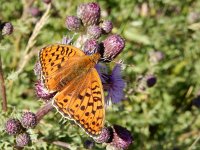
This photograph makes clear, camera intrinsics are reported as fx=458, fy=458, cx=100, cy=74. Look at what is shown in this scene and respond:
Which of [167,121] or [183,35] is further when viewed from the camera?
[183,35]

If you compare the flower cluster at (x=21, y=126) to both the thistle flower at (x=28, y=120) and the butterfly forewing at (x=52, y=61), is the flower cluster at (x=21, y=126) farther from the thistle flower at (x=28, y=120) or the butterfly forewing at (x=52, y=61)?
the butterfly forewing at (x=52, y=61)

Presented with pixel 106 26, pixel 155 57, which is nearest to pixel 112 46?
pixel 106 26

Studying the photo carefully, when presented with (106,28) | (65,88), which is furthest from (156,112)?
(65,88)

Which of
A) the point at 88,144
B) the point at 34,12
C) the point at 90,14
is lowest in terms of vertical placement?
the point at 88,144

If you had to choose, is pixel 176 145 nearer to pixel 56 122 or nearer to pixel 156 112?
pixel 156 112

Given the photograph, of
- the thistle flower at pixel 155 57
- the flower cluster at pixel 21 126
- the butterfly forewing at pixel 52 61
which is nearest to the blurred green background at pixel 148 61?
the thistle flower at pixel 155 57

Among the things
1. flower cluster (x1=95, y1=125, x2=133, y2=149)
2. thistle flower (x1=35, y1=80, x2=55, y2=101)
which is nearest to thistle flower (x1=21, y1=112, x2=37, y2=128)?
thistle flower (x1=35, y1=80, x2=55, y2=101)

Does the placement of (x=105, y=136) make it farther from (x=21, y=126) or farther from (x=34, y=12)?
(x=34, y=12)
